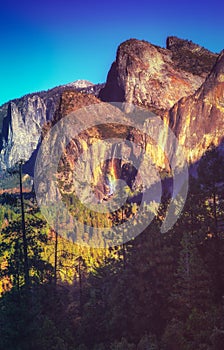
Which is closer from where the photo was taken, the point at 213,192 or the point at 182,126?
the point at 213,192

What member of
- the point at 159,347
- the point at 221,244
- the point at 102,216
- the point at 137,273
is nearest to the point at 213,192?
the point at 221,244


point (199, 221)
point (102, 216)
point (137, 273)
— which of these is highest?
point (102, 216)

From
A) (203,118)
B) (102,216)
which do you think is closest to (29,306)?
(102,216)

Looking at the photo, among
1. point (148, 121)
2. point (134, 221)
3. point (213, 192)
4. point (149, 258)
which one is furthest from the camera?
point (148, 121)

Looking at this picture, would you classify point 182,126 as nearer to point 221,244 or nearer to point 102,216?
point 102,216

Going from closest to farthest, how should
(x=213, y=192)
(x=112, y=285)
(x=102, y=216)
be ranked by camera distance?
(x=213, y=192) → (x=112, y=285) → (x=102, y=216)

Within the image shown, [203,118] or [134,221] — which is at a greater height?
[203,118]
